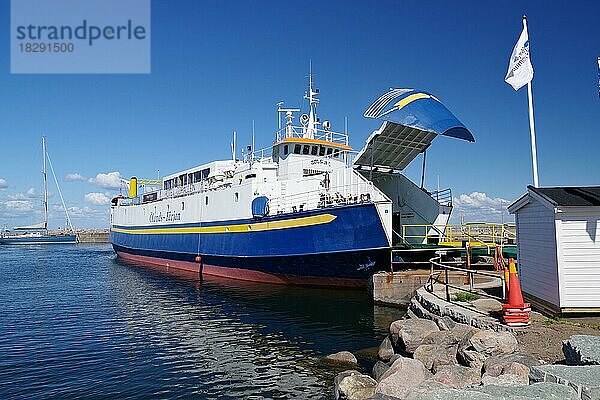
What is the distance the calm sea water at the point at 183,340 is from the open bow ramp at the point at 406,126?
19.3ft

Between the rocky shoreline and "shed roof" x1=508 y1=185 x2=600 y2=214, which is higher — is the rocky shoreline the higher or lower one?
the lower one

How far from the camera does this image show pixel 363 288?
18.3m

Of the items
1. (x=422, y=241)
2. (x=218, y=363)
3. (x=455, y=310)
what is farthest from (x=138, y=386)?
(x=422, y=241)

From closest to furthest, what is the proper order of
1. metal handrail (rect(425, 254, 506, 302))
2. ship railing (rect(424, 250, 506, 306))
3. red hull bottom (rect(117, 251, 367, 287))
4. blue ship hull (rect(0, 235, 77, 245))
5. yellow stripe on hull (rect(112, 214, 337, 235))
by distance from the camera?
metal handrail (rect(425, 254, 506, 302)) < ship railing (rect(424, 250, 506, 306)) < yellow stripe on hull (rect(112, 214, 337, 235)) < red hull bottom (rect(117, 251, 367, 287)) < blue ship hull (rect(0, 235, 77, 245))

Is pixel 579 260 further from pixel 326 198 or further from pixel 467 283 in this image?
pixel 326 198

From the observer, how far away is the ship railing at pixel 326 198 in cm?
1791

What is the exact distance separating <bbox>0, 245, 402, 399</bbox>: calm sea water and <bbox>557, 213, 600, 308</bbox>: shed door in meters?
4.46

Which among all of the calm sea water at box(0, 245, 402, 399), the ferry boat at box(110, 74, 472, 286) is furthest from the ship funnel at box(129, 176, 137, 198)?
the calm sea water at box(0, 245, 402, 399)

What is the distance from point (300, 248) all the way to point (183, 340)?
7.51m

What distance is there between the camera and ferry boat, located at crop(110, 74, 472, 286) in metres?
17.2

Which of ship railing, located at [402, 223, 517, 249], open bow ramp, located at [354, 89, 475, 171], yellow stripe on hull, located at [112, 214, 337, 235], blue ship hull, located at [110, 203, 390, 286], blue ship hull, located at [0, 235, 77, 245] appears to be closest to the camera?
open bow ramp, located at [354, 89, 475, 171]

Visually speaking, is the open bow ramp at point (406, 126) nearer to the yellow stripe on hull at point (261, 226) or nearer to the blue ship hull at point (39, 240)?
the yellow stripe on hull at point (261, 226)

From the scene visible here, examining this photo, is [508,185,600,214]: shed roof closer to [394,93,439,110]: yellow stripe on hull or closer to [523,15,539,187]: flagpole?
[523,15,539,187]: flagpole

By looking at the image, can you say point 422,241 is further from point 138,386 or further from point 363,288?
point 138,386
